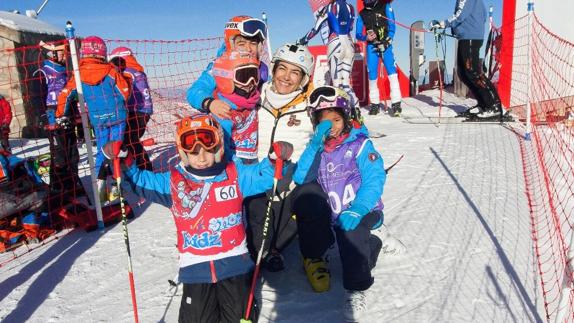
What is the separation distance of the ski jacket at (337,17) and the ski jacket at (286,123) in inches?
68.9

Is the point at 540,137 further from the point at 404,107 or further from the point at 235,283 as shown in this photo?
the point at 235,283

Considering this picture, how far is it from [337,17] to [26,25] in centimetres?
915

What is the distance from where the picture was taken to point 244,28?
346 cm

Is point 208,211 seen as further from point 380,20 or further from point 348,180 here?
point 380,20

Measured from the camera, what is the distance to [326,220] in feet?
10.5

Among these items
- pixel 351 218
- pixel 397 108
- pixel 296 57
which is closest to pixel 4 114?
pixel 296 57

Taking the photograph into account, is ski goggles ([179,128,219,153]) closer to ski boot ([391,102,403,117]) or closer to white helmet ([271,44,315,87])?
white helmet ([271,44,315,87])

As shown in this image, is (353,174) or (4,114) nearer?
(353,174)

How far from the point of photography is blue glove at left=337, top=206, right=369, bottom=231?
115 inches

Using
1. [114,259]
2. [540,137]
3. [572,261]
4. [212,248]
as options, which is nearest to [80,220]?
[114,259]

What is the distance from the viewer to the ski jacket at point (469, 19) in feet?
26.4

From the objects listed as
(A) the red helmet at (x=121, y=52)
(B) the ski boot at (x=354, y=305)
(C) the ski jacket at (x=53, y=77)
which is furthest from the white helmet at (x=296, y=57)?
(C) the ski jacket at (x=53, y=77)

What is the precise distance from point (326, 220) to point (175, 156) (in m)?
5.91

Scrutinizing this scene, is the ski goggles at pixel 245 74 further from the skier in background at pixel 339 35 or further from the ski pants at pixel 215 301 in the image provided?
the skier in background at pixel 339 35
